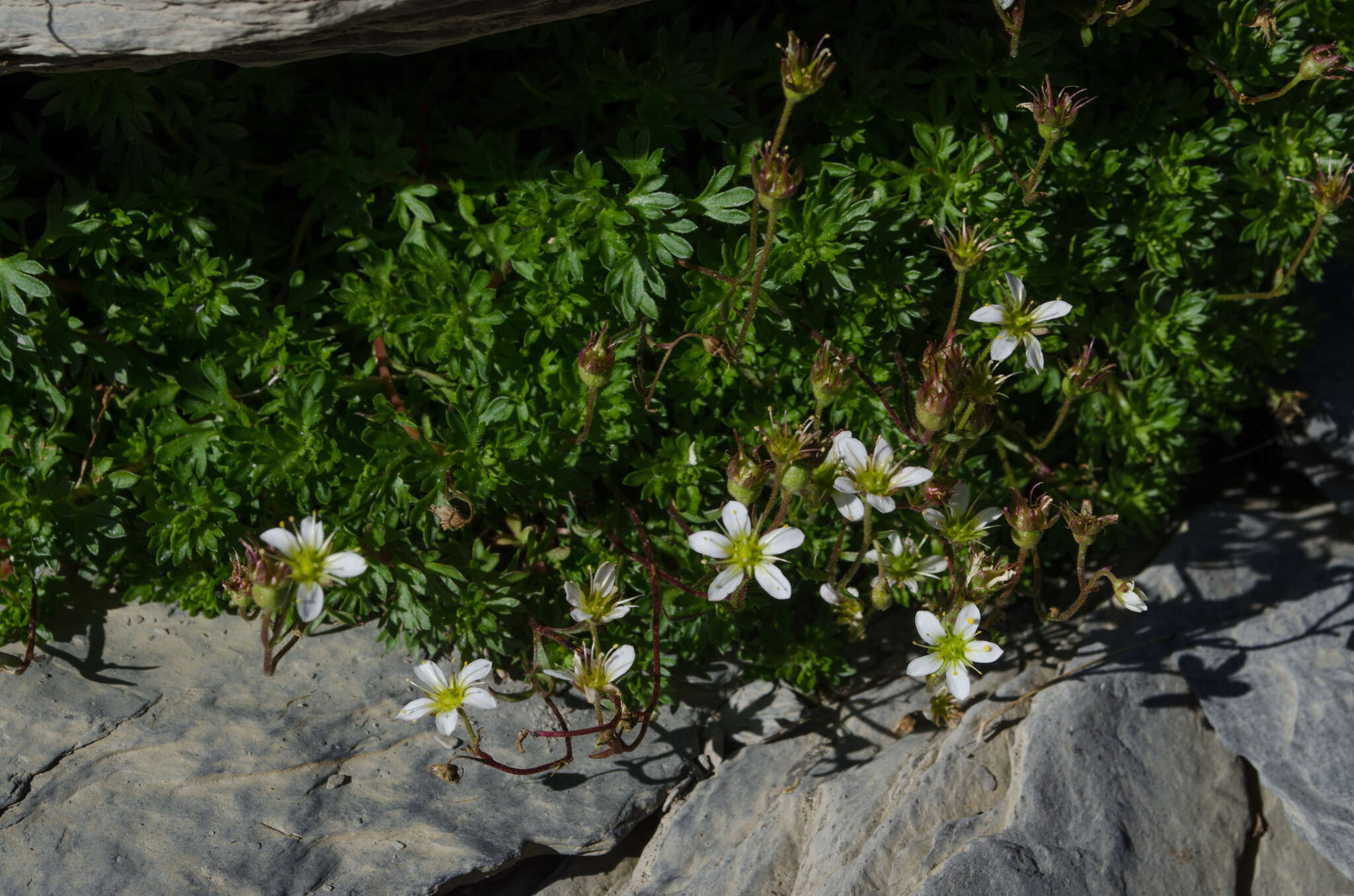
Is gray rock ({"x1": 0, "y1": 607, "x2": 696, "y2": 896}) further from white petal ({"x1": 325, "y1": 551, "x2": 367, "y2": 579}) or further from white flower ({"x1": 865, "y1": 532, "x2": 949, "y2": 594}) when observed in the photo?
white petal ({"x1": 325, "y1": 551, "x2": 367, "y2": 579})

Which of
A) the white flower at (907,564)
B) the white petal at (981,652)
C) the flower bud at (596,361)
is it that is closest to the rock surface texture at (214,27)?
the flower bud at (596,361)

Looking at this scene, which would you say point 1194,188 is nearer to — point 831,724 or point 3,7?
point 831,724

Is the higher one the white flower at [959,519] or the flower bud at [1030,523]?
the flower bud at [1030,523]

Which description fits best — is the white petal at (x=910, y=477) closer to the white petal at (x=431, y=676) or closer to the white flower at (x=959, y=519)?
the white flower at (x=959, y=519)

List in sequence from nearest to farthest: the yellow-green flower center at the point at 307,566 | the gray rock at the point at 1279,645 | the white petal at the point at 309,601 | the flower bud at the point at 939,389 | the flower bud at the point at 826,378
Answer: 1. the white petal at the point at 309,601
2. the yellow-green flower center at the point at 307,566
3. the flower bud at the point at 939,389
4. the flower bud at the point at 826,378
5. the gray rock at the point at 1279,645

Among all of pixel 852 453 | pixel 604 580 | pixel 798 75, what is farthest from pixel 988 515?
pixel 798 75

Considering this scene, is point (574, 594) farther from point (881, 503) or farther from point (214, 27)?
point (214, 27)

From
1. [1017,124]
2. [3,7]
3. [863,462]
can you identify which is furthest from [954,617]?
[3,7]
